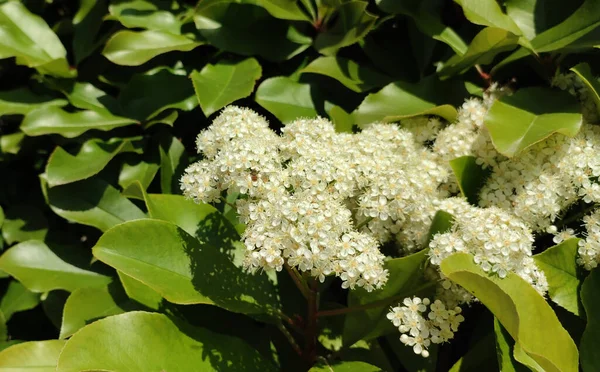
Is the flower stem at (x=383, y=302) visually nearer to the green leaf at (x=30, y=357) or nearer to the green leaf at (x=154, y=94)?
the green leaf at (x=30, y=357)

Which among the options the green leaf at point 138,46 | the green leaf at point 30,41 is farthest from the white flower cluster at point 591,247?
the green leaf at point 30,41

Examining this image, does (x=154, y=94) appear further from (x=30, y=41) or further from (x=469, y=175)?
(x=469, y=175)

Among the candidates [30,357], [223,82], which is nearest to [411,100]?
[223,82]

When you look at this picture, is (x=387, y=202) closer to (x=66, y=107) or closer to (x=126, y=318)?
(x=126, y=318)

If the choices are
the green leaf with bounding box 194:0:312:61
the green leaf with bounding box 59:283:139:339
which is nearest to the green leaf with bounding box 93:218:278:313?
the green leaf with bounding box 59:283:139:339

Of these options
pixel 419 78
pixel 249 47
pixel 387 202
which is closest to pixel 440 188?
pixel 387 202

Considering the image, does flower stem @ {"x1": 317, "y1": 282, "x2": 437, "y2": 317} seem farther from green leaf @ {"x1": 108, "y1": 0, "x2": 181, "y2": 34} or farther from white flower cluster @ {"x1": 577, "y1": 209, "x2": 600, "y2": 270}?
green leaf @ {"x1": 108, "y1": 0, "x2": 181, "y2": 34}
